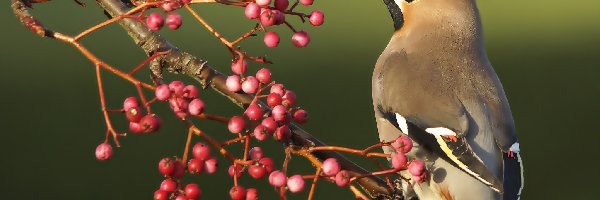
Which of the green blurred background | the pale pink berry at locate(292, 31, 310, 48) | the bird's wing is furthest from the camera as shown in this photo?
the green blurred background

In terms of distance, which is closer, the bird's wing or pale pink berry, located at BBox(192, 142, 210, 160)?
pale pink berry, located at BBox(192, 142, 210, 160)

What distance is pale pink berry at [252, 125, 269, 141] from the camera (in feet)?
3.83

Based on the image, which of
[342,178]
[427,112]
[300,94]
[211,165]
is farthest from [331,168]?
[300,94]

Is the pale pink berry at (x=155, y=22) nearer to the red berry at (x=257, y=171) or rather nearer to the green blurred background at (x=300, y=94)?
the red berry at (x=257, y=171)

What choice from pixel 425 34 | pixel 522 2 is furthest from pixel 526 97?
pixel 425 34

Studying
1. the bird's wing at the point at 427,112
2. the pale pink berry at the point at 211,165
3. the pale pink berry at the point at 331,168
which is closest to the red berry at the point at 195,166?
the pale pink berry at the point at 211,165

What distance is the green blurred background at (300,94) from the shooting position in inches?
222

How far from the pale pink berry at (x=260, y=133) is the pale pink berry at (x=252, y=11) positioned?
11 cm

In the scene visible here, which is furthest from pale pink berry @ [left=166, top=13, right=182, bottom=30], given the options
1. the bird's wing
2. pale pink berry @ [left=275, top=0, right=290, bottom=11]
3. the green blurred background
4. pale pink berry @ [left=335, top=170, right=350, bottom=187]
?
the green blurred background

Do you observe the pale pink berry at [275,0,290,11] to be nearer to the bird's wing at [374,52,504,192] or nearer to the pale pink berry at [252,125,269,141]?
the pale pink berry at [252,125,269,141]

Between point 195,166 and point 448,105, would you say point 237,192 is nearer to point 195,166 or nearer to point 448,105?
point 195,166

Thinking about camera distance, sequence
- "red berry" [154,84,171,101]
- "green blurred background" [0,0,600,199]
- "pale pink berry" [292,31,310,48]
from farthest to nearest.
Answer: "green blurred background" [0,0,600,199] < "pale pink berry" [292,31,310,48] < "red berry" [154,84,171,101]

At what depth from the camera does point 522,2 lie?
11.2 m

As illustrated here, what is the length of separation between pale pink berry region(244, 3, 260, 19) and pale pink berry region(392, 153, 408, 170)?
216 millimetres
